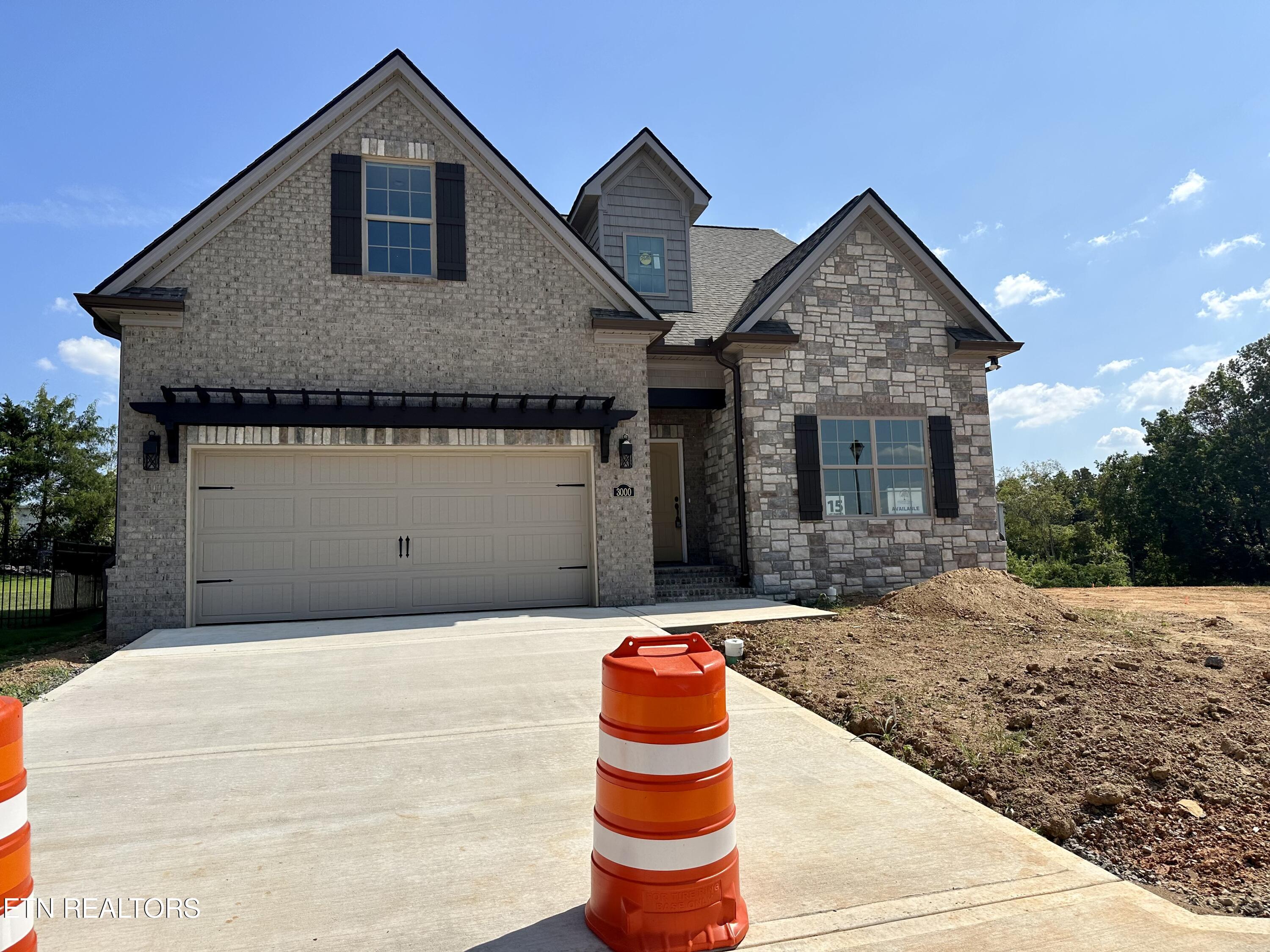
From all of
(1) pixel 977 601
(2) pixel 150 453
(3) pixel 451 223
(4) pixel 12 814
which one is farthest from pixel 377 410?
(4) pixel 12 814

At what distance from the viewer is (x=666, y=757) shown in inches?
99.1

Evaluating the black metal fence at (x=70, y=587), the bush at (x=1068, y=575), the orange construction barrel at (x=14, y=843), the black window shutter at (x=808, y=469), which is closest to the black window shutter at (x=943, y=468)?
the black window shutter at (x=808, y=469)

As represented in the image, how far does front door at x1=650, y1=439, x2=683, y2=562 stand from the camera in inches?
547

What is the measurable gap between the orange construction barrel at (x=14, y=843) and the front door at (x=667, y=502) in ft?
38.7

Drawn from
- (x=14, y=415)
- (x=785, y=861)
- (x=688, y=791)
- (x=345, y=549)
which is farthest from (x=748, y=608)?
(x=14, y=415)

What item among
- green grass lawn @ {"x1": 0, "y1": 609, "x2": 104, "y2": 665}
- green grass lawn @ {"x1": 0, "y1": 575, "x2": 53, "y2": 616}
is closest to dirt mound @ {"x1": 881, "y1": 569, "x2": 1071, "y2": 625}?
green grass lawn @ {"x1": 0, "y1": 609, "x2": 104, "y2": 665}

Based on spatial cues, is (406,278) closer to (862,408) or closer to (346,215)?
(346,215)

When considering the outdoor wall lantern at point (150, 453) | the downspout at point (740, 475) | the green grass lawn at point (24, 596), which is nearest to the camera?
the outdoor wall lantern at point (150, 453)

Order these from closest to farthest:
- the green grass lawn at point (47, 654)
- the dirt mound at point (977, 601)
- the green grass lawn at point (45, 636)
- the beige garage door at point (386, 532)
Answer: the green grass lawn at point (47, 654) → the green grass lawn at point (45, 636) → the dirt mound at point (977, 601) → the beige garage door at point (386, 532)

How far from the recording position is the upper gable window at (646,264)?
14.2 meters

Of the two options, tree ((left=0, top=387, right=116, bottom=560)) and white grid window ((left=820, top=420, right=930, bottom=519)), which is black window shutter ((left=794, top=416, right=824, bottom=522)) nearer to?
white grid window ((left=820, top=420, right=930, bottom=519))

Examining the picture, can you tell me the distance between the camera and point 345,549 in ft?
35.2

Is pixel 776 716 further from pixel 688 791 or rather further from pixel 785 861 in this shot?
pixel 688 791

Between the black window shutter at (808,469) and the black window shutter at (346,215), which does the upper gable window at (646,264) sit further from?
the black window shutter at (346,215)
